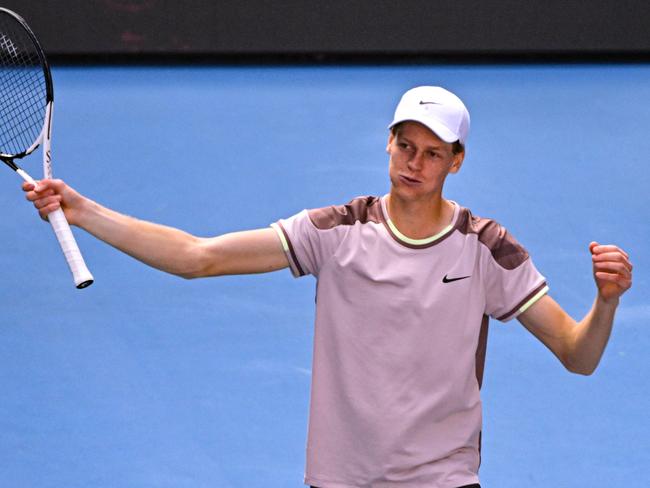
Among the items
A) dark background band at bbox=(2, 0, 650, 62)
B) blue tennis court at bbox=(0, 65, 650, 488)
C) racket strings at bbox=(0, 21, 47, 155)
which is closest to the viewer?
racket strings at bbox=(0, 21, 47, 155)

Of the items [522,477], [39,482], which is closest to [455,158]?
[522,477]

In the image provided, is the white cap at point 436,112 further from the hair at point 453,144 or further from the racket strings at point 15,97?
the racket strings at point 15,97

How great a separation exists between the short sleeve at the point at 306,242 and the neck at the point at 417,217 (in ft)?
0.52

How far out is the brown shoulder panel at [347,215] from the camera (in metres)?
3.45

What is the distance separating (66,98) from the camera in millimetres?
10656

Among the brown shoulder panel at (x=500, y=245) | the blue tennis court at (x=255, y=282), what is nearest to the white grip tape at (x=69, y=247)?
the brown shoulder panel at (x=500, y=245)

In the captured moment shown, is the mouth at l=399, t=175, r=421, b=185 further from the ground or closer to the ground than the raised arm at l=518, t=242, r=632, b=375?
further from the ground

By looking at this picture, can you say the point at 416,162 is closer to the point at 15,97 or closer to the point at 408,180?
the point at 408,180

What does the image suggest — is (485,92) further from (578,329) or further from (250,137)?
(578,329)

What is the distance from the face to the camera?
338cm

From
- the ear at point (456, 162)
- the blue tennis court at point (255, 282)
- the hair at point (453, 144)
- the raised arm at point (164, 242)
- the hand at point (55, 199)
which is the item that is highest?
the hair at point (453, 144)

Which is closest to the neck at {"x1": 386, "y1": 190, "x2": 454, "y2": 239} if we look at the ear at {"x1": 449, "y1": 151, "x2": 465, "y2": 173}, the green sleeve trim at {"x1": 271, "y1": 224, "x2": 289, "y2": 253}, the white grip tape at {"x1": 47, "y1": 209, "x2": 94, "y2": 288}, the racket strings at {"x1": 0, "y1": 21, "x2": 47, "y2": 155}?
the ear at {"x1": 449, "y1": 151, "x2": 465, "y2": 173}

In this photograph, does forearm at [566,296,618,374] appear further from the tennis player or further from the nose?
the nose

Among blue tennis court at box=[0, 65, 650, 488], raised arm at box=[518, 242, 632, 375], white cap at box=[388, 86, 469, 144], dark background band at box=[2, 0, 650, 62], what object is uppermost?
dark background band at box=[2, 0, 650, 62]
